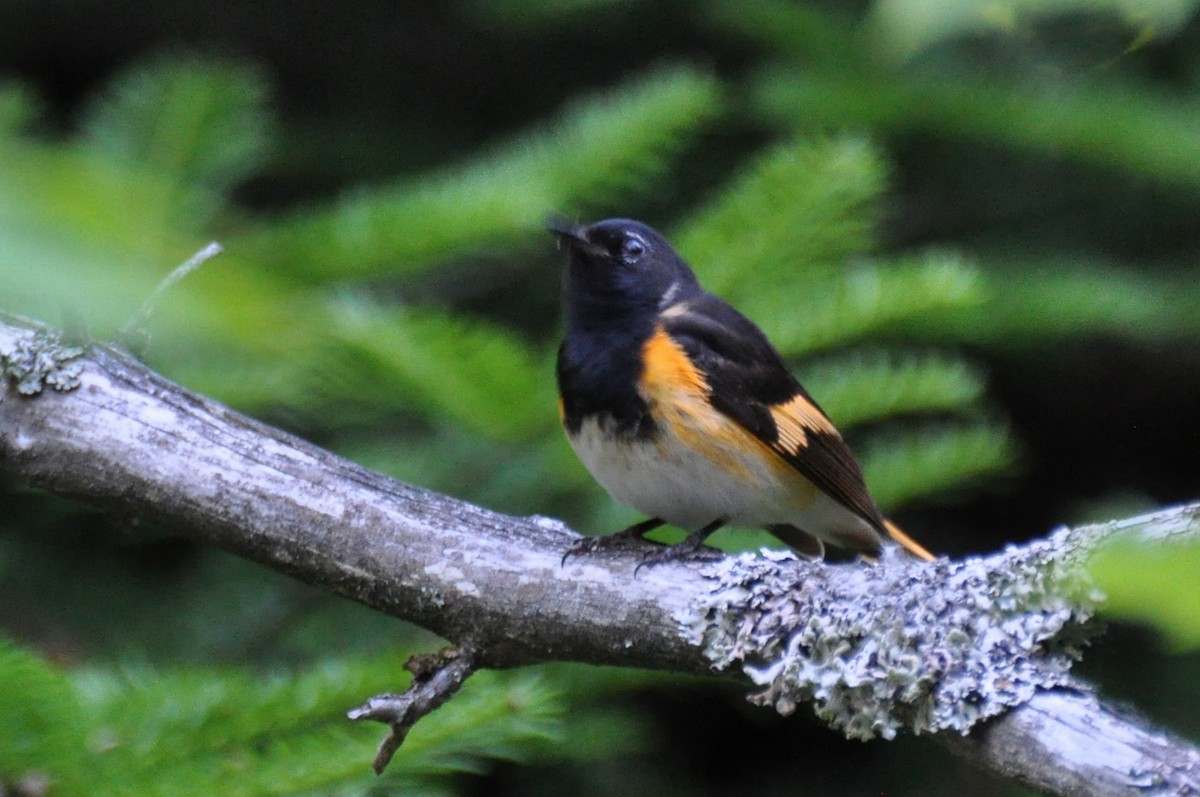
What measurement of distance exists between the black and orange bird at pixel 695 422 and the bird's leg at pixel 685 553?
0.02m

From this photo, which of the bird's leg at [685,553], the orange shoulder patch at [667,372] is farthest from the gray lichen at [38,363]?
the orange shoulder patch at [667,372]

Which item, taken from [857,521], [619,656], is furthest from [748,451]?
[619,656]

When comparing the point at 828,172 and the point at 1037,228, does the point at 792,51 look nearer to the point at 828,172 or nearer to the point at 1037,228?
the point at 828,172

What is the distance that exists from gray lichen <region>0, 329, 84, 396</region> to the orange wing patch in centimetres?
138

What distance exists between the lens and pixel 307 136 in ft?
10.7

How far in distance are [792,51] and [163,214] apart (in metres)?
2.52

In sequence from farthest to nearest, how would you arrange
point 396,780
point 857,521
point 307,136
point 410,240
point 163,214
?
point 307,136 < point 857,521 < point 410,240 < point 396,780 < point 163,214

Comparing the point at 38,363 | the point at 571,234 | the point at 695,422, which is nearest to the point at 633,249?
the point at 571,234

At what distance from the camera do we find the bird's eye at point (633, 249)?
2.80m

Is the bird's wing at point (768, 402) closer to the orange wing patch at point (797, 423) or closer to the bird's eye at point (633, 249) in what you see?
the orange wing patch at point (797, 423)

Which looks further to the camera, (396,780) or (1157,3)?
(396,780)

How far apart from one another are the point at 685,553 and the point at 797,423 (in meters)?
0.64

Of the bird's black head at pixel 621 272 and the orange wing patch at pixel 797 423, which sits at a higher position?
the bird's black head at pixel 621 272

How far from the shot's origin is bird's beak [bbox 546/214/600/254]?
8.71 ft
